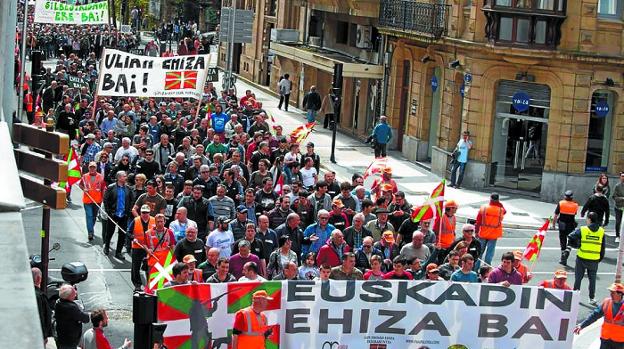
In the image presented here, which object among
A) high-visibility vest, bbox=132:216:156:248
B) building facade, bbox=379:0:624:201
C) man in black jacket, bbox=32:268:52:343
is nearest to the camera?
man in black jacket, bbox=32:268:52:343

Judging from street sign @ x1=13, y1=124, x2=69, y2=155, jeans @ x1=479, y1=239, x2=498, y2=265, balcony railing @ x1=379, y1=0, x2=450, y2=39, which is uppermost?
balcony railing @ x1=379, y1=0, x2=450, y2=39

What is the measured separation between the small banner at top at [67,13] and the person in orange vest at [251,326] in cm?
3222

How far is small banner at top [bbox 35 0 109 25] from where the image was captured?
42.6 m

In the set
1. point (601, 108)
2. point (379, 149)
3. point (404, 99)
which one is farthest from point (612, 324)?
point (404, 99)

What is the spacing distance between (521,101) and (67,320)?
21.1m

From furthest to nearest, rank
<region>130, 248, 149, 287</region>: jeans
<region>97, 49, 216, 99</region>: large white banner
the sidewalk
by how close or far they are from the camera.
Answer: the sidewalk → <region>97, 49, 216, 99</region>: large white banner → <region>130, 248, 149, 287</region>: jeans

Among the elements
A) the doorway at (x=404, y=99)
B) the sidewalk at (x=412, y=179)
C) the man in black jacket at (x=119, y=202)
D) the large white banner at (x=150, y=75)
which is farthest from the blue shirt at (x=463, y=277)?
the doorway at (x=404, y=99)

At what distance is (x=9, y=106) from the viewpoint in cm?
1105

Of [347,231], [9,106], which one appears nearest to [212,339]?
[9,106]

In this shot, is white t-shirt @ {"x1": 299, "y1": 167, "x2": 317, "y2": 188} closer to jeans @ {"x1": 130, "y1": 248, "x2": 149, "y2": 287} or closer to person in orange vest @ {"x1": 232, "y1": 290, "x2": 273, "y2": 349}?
jeans @ {"x1": 130, "y1": 248, "x2": 149, "y2": 287}

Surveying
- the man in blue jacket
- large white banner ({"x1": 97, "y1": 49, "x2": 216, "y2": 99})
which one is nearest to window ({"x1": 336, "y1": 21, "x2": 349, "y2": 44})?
the man in blue jacket

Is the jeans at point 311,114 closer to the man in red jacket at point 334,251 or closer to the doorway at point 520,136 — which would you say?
the doorway at point 520,136

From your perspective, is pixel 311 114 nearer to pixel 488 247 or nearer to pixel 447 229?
pixel 488 247

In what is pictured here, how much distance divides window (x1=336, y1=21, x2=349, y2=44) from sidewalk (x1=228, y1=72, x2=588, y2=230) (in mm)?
3072
